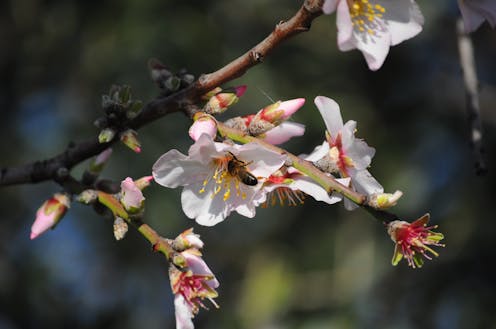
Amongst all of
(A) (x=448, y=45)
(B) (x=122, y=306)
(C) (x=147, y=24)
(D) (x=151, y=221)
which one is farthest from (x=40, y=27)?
(A) (x=448, y=45)

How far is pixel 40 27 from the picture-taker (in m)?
3.32

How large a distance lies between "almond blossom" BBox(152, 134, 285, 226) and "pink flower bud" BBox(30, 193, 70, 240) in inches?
9.5

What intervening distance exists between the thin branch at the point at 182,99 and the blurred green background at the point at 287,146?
1601 millimetres

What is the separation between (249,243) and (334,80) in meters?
0.98

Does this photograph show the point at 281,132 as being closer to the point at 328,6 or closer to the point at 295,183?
the point at 295,183

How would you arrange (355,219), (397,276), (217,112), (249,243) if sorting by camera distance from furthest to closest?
(249,243), (355,219), (397,276), (217,112)

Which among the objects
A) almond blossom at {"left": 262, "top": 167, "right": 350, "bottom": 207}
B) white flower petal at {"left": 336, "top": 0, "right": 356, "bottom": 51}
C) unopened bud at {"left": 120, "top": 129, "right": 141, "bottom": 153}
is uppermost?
white flower petal at {"left": 336, "top": 0, "right": 356, "bottom": 51}

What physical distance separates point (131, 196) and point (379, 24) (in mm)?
582

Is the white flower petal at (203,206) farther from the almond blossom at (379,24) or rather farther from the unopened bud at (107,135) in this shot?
the almond blossom at (379,24)

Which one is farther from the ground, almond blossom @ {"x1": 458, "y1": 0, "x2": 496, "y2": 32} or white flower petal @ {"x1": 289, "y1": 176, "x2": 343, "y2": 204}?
almond blossom @ {"x1": 458, "y1": 0, "x2": 496, "y2": 32}

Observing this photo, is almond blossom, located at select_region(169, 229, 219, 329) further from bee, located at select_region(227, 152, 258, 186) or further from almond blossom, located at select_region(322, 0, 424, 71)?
almond blossom, located at select_region(322, 0, 424, 71)

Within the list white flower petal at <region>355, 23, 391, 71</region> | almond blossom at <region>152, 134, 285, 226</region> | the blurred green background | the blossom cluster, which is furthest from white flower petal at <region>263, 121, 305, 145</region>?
the blurred green background

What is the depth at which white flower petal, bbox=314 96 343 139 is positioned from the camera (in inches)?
53.9

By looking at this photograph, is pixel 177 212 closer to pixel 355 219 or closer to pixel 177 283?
pixel 355 219
